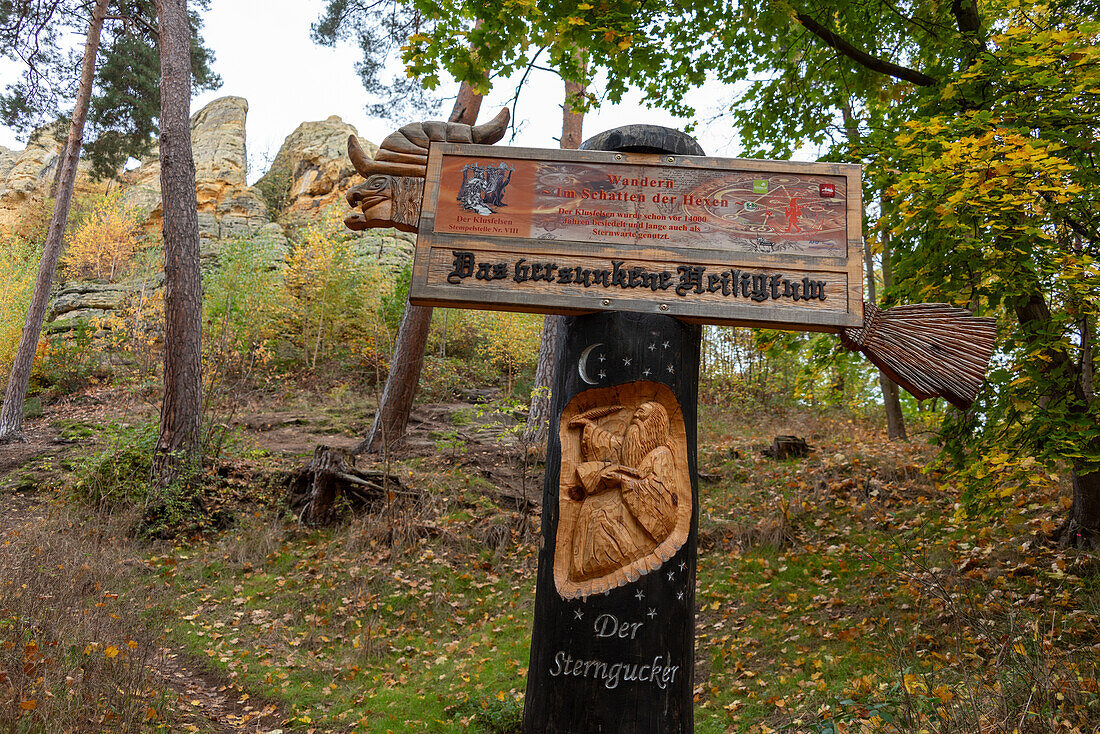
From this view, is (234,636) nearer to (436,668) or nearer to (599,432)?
(436,668)

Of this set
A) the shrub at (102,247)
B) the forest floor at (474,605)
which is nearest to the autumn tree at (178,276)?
the forest floor at (474,605)

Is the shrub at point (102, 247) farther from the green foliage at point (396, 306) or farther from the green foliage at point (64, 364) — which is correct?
the green foliage at point (396, 306)

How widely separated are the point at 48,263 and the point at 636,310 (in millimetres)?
15028

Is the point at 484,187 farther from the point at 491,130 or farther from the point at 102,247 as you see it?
the point at 102,247

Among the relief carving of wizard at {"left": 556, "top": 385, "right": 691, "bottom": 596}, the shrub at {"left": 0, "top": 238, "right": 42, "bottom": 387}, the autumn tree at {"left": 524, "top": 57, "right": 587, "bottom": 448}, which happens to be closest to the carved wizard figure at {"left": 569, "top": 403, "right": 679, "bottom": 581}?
the relief carving of wizard at {"left": 556, "top": 385, "right": 691, "bottom": 596}

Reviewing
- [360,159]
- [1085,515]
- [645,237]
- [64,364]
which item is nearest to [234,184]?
[64,364]

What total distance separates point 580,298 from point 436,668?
394 cm

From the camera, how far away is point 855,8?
634 cm

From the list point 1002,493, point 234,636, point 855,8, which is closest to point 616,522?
point 1002,493

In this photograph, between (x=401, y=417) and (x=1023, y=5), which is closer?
(x=1023, y=5)

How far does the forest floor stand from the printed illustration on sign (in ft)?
10.1

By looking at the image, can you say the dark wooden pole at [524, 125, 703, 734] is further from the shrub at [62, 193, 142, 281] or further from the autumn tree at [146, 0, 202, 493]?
the shrub at [62, 193, 142, 281]

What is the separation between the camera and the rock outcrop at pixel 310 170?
30.1 meters

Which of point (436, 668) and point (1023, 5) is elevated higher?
point (1023, 5)
